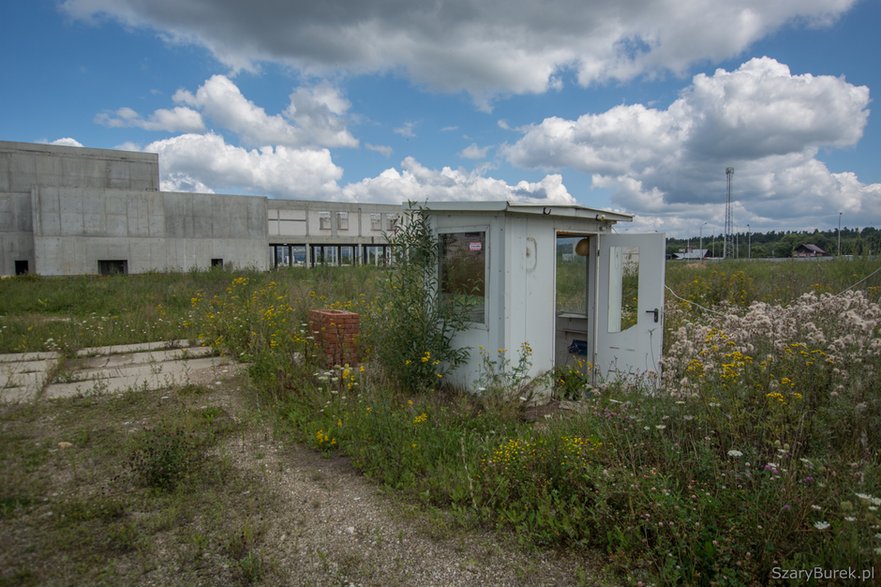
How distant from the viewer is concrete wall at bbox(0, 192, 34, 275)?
115 feet

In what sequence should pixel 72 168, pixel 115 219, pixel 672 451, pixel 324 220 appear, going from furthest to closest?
pixel 324 220
pixel 72 168
pixel 115 219
pixel 672 451

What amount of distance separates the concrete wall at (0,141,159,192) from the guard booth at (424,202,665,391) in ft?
137

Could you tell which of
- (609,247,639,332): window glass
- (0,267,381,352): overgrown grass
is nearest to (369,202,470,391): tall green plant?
(609,247,639,332): window glass

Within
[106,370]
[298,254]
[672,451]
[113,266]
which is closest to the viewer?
[672,451]

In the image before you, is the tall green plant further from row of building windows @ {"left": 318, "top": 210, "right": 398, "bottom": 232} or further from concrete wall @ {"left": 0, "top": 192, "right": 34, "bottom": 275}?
row of building windows @ {"left": 318, "top": 210, "right": 398, "bottom": 232}

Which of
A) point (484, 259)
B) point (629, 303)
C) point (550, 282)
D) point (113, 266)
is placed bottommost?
point (629, 303)

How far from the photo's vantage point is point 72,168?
135 ft

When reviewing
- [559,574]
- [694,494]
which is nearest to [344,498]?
[559,574]

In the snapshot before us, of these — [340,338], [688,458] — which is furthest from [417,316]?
[688,458]

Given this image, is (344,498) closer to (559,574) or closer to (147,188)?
(559,574)

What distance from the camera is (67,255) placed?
3366 centimetres

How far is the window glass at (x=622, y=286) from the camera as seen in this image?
7.18 metres

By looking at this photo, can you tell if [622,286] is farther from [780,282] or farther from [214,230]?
[214,230]

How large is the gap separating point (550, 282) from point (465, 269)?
1.19m
